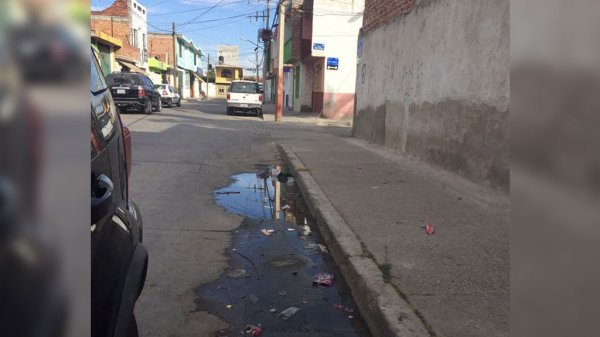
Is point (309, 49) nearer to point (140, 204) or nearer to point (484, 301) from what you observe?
point (140, 204)

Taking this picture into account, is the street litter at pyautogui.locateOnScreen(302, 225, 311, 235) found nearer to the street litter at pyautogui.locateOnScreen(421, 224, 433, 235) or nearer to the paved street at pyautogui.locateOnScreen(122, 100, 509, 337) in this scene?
the paved street at pyautogui.locateOnScreen(122, 100, 509, 337)

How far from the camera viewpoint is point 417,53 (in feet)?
30.0

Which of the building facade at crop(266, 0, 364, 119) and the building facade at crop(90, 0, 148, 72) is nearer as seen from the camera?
the building facade at crop(266, 0, 364, 119)

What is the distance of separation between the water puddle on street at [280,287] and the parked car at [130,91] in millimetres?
16096

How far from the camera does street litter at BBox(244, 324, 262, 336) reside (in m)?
3.19

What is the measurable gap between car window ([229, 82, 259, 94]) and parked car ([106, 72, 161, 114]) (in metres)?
4.59

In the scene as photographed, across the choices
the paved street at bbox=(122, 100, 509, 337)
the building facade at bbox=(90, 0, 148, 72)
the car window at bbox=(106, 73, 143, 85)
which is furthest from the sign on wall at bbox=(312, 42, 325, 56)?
the building facade at bbox=(90, 0, 148, 72)

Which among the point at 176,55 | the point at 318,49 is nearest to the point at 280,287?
the point at 318,49

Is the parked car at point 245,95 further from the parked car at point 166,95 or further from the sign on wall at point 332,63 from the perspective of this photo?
the parked car at point 166,95

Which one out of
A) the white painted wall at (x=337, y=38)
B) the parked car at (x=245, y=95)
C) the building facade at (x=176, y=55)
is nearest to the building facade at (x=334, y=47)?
the white painted wall at (x=337, y=38)

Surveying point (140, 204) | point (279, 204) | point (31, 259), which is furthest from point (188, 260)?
point (31, 259)

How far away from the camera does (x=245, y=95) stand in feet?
83.1

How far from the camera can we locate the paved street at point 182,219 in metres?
3.44

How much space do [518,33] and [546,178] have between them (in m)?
0.32
